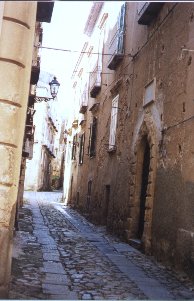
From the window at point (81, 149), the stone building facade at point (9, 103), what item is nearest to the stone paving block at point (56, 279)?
the stone building facade at point (9, 103)

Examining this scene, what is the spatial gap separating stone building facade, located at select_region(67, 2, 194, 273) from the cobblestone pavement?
445 mm

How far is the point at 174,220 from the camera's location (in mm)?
7238

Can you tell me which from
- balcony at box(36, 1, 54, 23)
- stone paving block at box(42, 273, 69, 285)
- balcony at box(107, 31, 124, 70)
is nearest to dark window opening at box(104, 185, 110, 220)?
balcony at box(107, 31, 124, 70)

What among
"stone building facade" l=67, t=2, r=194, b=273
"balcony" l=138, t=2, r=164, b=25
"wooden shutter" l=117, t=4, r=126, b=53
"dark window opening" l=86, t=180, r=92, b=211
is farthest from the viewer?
"dark window opening" l=86, t=180, r=92, b=211

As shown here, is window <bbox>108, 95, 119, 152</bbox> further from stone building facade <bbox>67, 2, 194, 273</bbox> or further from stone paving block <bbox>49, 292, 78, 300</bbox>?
stone paving block <bbox>49, 292, 78, 300</bbox>

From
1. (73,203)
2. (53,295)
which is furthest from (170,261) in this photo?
(73,203)

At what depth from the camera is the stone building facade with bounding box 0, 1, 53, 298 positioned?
182 inches

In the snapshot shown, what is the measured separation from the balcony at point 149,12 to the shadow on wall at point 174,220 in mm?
3552

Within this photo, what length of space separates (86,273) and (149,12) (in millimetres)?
5893

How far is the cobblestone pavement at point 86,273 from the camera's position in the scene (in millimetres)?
5246

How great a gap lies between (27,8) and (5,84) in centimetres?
90

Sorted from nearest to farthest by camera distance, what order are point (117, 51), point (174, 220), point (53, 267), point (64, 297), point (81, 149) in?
point (64, 297) < point (53, 267) < point (174, 220) < point (117, 51) < point (81, 149)

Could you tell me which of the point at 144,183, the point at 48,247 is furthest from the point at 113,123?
the point at 48,247

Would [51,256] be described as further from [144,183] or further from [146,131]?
[146,131]
